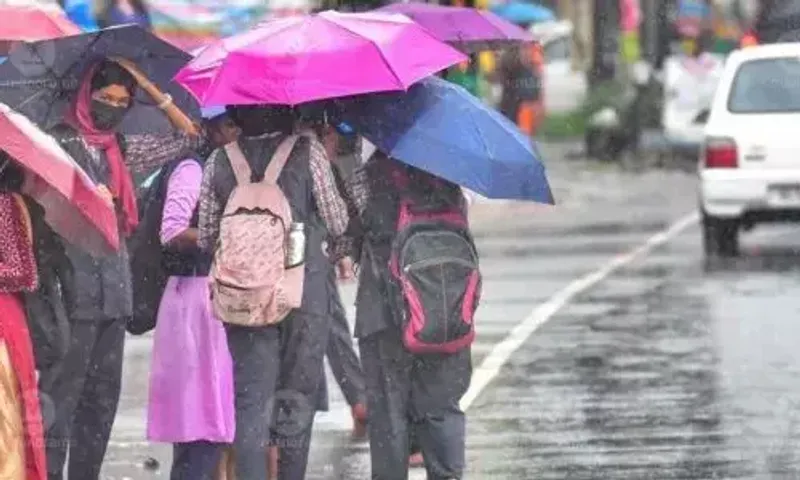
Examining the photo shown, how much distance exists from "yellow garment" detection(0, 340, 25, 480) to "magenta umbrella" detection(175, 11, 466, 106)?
3.79 feet

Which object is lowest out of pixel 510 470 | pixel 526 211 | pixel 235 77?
pixel 526 211

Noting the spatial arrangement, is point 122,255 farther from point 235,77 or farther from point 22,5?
point 22,5

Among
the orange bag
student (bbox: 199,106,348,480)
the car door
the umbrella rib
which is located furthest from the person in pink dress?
the car door

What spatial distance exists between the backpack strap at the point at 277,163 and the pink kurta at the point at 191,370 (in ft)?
2.69

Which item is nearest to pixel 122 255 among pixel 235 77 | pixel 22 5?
pixel 235 77

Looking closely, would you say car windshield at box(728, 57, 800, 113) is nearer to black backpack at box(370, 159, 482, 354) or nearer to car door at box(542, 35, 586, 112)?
black backpack at box(370, 159, 482, 354)

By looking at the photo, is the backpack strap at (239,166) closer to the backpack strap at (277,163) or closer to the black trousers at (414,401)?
the backpack strap at (277,163)

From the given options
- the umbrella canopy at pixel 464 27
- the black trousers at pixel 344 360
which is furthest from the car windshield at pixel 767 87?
the black trousers at pixel 344 360

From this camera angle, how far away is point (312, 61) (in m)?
8.81

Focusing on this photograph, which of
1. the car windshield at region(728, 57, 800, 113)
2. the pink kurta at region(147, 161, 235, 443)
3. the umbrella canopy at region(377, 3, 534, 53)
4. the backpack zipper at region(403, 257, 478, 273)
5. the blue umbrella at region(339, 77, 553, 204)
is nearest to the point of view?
the blue umbrella at region(339, 77, 553, 204)

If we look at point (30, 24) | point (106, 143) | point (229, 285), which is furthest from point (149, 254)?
point (30, 24)

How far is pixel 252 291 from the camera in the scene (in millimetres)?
8672

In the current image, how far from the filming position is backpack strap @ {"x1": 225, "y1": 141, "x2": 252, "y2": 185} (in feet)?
28.9

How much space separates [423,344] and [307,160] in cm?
81
